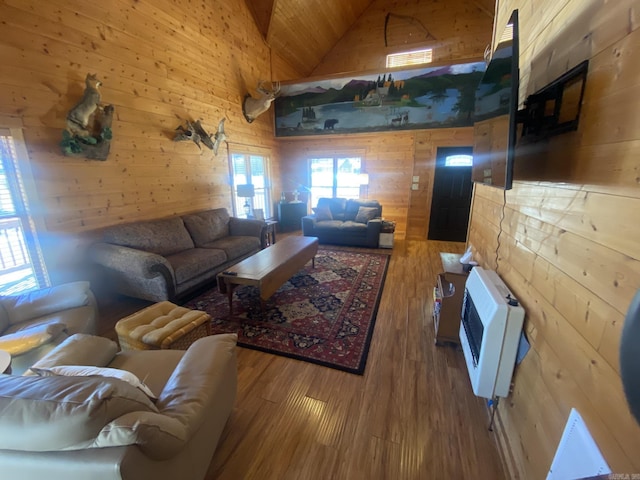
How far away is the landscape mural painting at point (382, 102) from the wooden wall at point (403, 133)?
41cm

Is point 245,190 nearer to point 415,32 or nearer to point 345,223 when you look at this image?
point 345,223

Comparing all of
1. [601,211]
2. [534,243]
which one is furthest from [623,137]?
[534,243]

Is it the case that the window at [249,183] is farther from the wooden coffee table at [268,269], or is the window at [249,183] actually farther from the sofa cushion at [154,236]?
the wooden coffee table at [268,269]

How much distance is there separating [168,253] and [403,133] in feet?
16.8

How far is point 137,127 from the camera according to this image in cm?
331

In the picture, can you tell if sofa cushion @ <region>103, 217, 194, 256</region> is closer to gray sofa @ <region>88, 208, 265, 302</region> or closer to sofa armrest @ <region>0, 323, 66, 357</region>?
gray sofa @ <region>88, 208, 265, 302</region>

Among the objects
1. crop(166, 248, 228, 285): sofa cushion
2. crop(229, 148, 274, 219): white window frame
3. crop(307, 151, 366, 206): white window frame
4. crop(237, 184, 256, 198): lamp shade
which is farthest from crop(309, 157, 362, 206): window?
crop(166, 248, 228, 285): sofa cushion

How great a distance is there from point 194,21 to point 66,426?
5.05m

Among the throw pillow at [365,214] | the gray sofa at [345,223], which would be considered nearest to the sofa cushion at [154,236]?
the gray sofa at [345,223]

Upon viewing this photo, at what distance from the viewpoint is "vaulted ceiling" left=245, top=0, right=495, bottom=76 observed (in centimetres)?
498

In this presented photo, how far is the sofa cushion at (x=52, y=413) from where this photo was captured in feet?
2.42

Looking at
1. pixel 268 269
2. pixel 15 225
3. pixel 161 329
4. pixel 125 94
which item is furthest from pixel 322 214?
pixel 15 225

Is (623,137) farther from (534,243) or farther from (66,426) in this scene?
(66,426)

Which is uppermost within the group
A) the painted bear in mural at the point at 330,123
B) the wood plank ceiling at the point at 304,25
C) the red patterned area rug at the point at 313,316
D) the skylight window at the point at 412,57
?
the wood plank ceiling at the point at 304,25
